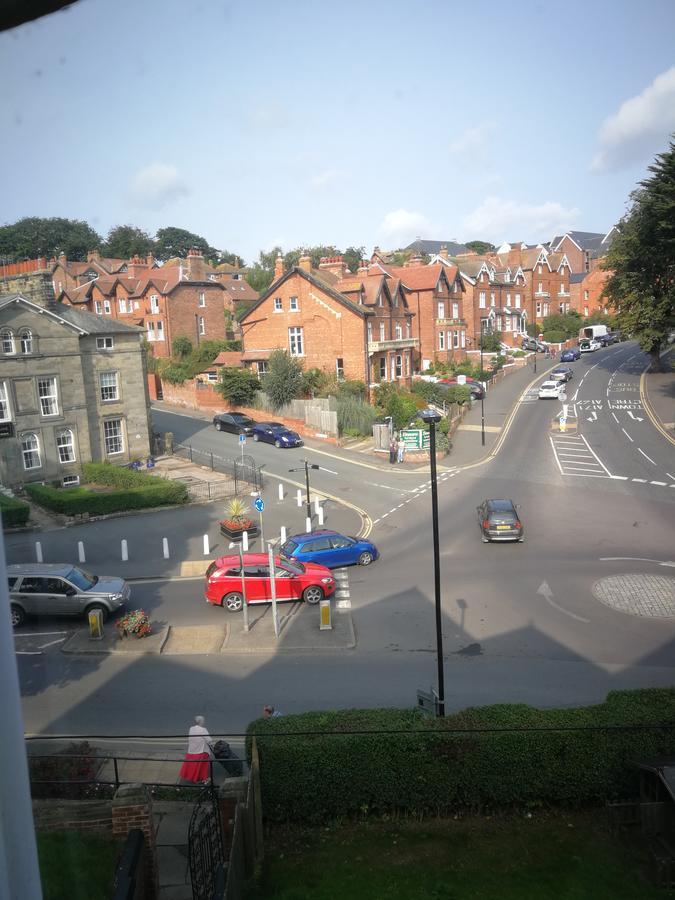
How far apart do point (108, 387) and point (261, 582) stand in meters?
18.0

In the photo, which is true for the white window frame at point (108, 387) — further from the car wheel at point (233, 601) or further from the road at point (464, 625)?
the car wheel at point (233, 601)

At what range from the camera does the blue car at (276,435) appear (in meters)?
37.1

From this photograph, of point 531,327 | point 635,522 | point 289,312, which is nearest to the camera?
point 635,522

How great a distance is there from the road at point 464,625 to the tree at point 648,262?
17015 millimetres

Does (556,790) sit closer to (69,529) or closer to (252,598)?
(252,598)

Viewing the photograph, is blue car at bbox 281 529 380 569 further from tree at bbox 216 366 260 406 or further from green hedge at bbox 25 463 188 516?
tree at bbox 216 366 260 406

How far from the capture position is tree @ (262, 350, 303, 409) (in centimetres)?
4247

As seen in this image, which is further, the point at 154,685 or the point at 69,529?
the point at 69,529

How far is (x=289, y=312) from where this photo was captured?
47.7 meters

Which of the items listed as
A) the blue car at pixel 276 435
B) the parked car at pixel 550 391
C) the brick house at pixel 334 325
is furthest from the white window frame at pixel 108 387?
the parked car at pixel 550 391

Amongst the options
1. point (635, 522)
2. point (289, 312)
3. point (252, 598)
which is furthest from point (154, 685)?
point (289, 312)

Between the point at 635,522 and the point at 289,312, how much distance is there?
29768 mm

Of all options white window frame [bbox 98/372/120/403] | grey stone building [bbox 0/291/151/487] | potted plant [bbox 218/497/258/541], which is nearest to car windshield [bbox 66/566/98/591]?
potted plant [bbox 218/497/258/541]

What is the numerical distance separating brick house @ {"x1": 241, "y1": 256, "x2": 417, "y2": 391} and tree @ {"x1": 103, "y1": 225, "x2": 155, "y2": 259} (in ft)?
78.8
